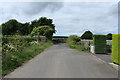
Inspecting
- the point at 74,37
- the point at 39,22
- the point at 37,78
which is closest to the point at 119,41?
the point at 37,78

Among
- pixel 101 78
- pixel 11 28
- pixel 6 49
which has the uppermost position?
pixel 11 28

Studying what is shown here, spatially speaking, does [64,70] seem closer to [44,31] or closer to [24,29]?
[44,31]

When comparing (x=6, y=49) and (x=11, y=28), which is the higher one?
(x=11, y=28)

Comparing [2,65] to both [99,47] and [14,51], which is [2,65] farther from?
[99,47]

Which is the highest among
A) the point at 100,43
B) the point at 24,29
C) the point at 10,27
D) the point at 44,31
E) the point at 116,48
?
the point at 10,27

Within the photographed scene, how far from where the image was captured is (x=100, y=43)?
21672mm

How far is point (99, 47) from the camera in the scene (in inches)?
845

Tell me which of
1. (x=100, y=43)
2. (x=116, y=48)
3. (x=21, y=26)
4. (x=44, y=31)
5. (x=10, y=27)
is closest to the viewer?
(x=116, y=48)

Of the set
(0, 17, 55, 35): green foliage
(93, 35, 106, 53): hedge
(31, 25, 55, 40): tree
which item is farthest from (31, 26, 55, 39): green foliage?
(93, 35, 106, 53): hedge

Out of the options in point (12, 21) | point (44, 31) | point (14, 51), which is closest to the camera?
point (14, 51)

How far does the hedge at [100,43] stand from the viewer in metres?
21.4

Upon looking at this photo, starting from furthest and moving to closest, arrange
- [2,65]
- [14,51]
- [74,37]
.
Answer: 1. [74,37]
2. [14,51]
3. [2,65]

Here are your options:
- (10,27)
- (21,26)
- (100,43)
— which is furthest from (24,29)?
(100,43)

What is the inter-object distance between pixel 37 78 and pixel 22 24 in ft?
221
